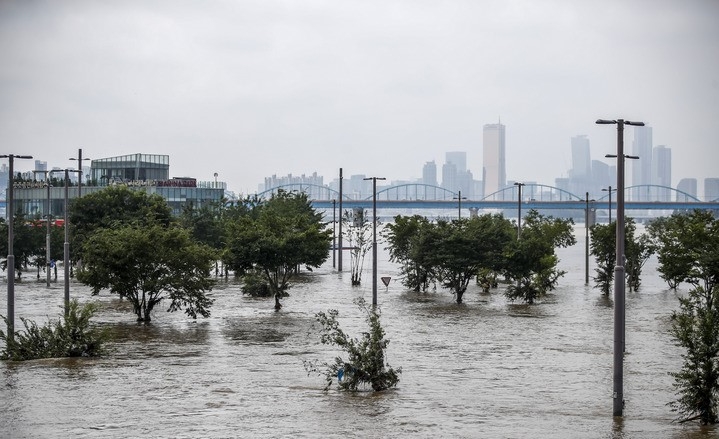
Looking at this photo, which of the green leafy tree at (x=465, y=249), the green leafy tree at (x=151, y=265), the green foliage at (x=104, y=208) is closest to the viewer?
the green leafy tree at (x=151, y=265)

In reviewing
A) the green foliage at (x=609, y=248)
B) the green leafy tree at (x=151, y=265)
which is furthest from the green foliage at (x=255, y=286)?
the green foliage at (x=609, y=248)

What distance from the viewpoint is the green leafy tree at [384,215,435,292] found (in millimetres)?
52250

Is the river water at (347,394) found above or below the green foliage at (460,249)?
below

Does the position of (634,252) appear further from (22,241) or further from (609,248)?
(22,241)

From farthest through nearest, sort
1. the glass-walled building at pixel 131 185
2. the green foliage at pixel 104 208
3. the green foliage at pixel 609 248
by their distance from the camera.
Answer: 1. the glass-walled building at pixel 131 185
2. the green foliage at pixel 104 208
3. the green foliage at pixel 609 248

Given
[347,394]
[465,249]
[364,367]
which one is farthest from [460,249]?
[347,394]

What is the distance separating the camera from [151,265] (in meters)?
38.5

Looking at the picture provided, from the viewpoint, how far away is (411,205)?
185625 mm

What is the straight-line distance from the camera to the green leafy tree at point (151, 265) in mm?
38000

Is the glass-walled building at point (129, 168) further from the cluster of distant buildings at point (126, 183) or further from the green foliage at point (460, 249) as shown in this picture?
the green foliage at point (460, 249)

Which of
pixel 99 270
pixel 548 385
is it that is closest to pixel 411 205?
pixel 99 270

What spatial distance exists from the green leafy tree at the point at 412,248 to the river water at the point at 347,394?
8.03 metres

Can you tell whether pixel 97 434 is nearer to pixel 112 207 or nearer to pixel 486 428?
pixel 486 428

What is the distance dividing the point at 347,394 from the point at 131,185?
3814 inches
